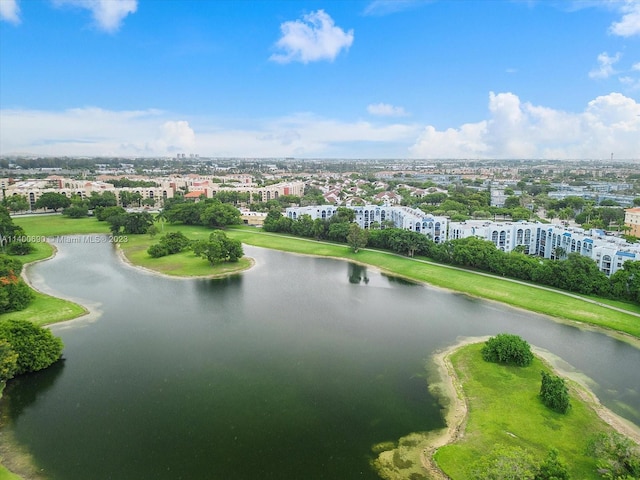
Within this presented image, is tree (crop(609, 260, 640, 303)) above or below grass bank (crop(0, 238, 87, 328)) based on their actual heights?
above

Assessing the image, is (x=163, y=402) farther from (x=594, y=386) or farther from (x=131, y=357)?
(x=594, y=386)

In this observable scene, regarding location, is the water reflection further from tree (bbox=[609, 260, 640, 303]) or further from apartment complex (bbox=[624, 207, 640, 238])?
apartment complex (bbox=[624, 207, 640, 238])

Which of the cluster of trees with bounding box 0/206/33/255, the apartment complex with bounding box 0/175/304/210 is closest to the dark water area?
the cluster of trees with bounding box 0/206/33/255

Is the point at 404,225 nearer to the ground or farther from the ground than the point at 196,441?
farther from the ground

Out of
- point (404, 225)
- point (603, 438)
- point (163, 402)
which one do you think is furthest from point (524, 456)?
point (404, 225)

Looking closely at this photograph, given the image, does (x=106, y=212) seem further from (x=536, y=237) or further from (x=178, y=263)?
(x=536, y=237)

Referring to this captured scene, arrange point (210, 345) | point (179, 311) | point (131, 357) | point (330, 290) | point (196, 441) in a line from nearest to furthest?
1. point (196, 441)
2. point (131, 357)
3. point (210, 345)
4. point (179, 311)
5. point (330, 290)

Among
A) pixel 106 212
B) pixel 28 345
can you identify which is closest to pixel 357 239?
pixel 28 345
